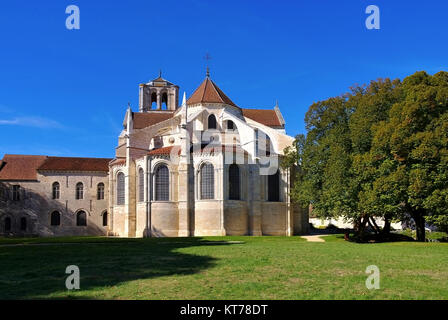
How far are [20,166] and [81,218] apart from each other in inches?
439

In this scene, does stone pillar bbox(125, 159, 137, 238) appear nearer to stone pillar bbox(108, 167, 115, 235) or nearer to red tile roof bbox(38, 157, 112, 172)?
stone pillar bbox(108, 167, 115, 235)

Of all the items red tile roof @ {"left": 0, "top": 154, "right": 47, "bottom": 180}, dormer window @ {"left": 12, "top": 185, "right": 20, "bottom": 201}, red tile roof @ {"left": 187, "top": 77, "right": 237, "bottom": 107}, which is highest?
red tile roof @ {"left": 187, "top": 77, "right": 237, "bottom": 107}

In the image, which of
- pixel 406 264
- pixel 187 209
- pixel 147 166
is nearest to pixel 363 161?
pixel 406 264

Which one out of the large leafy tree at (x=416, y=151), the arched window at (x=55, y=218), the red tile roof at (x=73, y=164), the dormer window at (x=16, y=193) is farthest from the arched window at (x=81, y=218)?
the large leafy tree at (x=416, y=151)

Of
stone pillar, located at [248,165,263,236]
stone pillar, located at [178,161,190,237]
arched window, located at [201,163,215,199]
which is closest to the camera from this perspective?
stone pillar, located at [178,161,190,237]

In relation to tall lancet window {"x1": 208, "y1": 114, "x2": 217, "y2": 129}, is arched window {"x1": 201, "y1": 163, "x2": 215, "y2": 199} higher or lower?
lower

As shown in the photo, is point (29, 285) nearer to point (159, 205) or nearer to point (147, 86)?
point (159, 205)

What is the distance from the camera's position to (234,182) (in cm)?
4794

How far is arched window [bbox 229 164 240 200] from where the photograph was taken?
47.7 metres

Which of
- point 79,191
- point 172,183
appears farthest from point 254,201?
point 79,191

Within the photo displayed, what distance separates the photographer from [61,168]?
6088cm

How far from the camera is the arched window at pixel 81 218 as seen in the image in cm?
6069

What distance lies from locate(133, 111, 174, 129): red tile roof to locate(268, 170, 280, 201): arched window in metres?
20.4

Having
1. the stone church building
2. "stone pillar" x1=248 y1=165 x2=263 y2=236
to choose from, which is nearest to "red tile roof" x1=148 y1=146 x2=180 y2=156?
the stone church building
